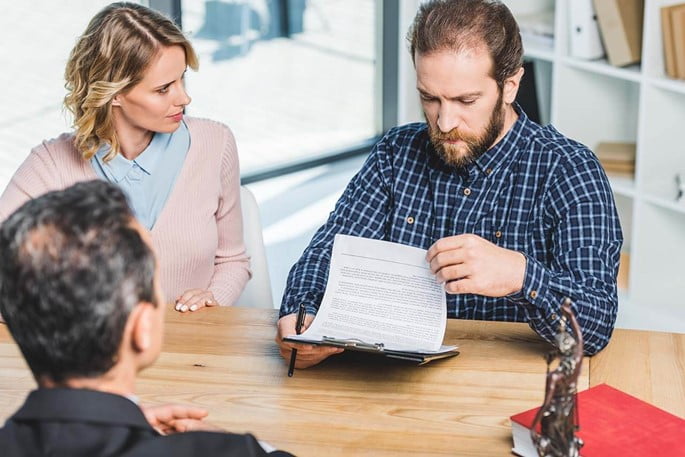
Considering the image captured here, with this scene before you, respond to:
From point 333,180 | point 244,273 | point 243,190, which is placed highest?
point 243,190

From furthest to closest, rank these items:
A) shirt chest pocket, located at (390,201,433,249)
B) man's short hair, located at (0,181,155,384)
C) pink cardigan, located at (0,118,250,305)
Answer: pink cardigan, located at (0,118,250,305)
shirt chest pocket, located at (390,201,433,249)
man's short hair, located at (0,181,155,384)

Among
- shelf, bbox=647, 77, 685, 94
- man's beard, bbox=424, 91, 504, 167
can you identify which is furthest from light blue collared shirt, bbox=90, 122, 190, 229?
shelf, bbox=647, 77, 685, 94

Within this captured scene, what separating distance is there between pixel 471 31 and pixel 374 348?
2.24ft

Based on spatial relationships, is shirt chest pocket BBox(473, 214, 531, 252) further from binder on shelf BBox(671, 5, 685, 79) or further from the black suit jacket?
binder on shelf BBox(671, 5, 685, 79)

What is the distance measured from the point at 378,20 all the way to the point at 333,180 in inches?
27.2

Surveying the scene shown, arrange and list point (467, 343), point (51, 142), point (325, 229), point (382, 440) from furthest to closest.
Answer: point (51, 142)
point (325, 229)
point (467, 343)
point (382, 440)

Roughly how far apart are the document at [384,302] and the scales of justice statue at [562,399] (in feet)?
1.22

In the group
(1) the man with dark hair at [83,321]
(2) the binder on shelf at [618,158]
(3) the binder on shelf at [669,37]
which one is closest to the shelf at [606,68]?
(3) the binder on shelf at [669,37]

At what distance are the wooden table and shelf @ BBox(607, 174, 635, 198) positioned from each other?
1.46m

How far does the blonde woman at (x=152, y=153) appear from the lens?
2.29 meters

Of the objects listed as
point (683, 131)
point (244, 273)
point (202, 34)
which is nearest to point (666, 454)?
point (244, 273)

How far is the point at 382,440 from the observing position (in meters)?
1.60

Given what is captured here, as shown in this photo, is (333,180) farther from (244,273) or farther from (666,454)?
(666,454)

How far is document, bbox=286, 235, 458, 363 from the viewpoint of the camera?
1792 mm
